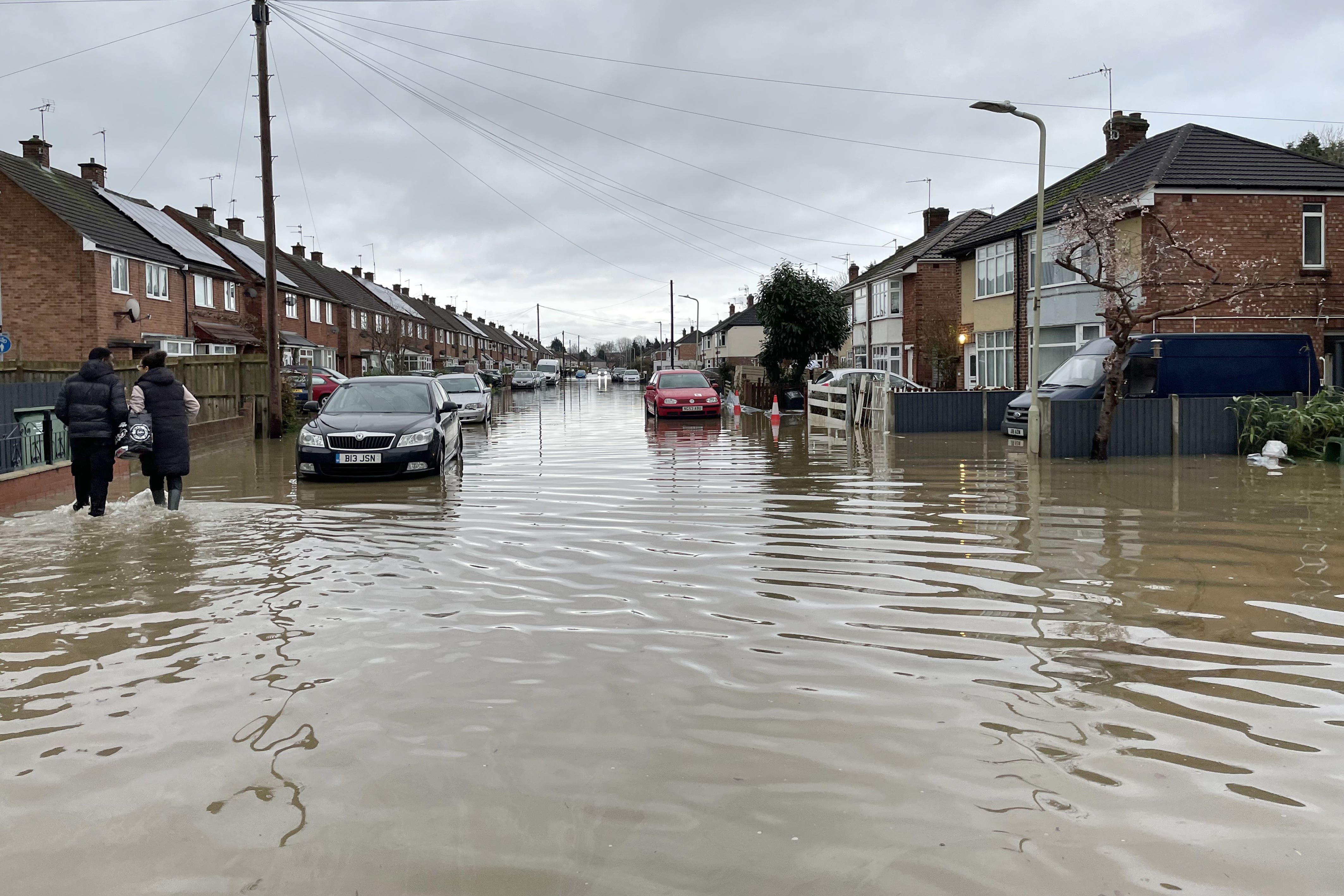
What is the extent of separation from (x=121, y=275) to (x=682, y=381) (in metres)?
18.5

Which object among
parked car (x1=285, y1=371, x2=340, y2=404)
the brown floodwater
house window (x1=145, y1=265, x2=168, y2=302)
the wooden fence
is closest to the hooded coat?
the brown floodwater

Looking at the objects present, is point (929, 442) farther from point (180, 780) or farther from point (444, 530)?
point (180, 780)

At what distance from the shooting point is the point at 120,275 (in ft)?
113

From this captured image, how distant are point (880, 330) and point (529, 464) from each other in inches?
1301

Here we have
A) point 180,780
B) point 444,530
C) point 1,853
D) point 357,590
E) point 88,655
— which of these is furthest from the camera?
point 444,530

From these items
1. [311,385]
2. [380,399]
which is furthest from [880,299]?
[380,399]

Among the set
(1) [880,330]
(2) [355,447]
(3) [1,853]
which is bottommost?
(3) [1,853]

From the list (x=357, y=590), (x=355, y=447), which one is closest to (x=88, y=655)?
(x=357, y=590)

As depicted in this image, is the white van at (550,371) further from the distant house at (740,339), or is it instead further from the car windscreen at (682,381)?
the car windscreen at (682,381)

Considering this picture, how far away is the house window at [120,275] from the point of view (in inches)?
1340

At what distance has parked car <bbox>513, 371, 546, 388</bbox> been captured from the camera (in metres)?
78.8

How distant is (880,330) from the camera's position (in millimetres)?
48219

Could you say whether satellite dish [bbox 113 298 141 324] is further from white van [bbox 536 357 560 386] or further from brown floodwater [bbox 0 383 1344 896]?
white van [bbox 536 357 560 386]

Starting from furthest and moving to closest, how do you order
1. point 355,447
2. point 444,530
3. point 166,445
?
1. point 355,447
2. point 166,445
3. point 444,530
